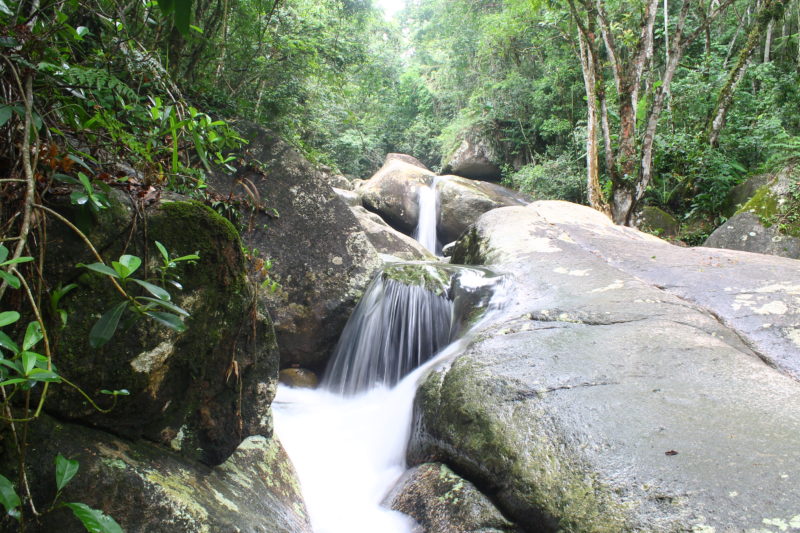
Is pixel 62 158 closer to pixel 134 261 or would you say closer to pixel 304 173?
pixel 134 261

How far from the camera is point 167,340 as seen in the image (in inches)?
75.7

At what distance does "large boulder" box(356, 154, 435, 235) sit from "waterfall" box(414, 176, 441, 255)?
6.0 inches

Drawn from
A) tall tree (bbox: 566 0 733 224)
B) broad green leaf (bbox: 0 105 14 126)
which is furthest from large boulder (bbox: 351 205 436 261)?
broad green leaf (bbox: 0 105 14 126)

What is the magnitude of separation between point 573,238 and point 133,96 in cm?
565

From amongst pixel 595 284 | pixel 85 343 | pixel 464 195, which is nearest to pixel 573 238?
pixel 595 284

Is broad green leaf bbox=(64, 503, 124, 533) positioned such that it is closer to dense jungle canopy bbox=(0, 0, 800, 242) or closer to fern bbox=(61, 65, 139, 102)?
dense jungle canopy bbox=(0, 0, 800, 242)

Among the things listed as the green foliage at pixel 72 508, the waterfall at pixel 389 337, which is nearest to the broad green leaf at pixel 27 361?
the green foliage at pixel 72 508

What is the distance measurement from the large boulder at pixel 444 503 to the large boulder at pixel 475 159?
1534 cm

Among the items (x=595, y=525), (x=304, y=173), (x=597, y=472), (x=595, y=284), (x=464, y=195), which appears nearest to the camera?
(x=595, y=525)

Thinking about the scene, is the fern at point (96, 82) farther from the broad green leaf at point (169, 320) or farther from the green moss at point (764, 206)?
the green moss at point (764, 206)

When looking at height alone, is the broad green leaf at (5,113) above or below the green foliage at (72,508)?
above

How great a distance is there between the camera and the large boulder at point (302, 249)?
17.2 ft

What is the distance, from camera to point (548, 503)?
8.07 ft

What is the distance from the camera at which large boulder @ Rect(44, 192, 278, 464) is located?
1679 millimetres
